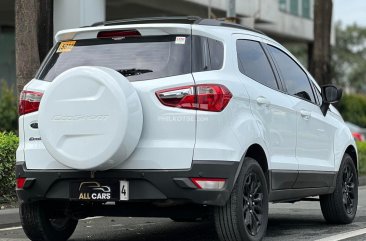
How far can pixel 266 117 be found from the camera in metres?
6.22

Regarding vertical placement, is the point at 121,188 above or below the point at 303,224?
above

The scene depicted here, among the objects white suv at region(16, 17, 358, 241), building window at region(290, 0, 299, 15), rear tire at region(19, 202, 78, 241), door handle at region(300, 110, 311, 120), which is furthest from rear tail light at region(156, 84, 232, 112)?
building window at region(290, 0, 299, 15)

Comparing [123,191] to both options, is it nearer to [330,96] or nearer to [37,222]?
[37,222]

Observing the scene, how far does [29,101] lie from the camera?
5.87 metres

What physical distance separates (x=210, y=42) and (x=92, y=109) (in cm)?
118

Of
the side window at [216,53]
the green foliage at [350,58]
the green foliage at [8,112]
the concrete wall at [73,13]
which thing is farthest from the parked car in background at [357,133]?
the green foliage at [350,58]

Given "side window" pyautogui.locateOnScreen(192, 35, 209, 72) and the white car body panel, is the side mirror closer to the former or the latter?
the white car body panel

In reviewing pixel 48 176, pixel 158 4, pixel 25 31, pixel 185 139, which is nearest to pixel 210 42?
pixel 185 139

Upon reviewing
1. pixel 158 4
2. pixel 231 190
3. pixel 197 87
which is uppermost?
pixel 158 4

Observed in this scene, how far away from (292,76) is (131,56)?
86.2 inches

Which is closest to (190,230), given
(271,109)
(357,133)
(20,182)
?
(271,109)

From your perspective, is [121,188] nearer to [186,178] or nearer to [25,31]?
[186,178]

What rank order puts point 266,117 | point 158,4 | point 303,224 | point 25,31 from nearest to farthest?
point 266,117 → point 303,224 → point 25,31 → point 158,4

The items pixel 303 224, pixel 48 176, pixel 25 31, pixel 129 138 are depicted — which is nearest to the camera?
pixel 129 138
